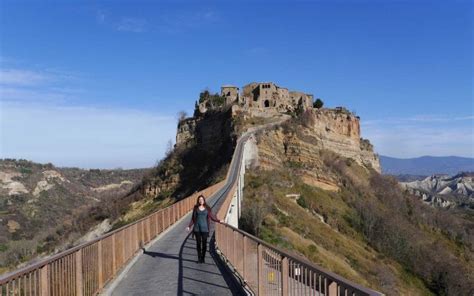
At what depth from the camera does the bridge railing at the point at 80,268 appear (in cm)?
678

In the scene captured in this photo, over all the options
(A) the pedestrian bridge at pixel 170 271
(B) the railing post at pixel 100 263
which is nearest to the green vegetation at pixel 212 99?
(A) the pedestrian bridge at pixel 170 271

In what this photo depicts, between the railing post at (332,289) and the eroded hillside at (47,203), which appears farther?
the eroded hillside at (47,203)

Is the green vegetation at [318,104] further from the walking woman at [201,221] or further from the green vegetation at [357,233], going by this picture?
the walking woman at [201,221]

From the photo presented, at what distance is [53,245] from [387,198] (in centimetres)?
5472

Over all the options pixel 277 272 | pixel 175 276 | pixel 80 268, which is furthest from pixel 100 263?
pixel 277 272

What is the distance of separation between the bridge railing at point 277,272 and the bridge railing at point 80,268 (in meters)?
2.92

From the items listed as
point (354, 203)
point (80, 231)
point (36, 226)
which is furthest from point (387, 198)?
point (36, 226)

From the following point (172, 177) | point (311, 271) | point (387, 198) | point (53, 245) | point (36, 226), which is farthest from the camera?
point (36, 226)

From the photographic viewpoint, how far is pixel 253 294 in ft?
35.5

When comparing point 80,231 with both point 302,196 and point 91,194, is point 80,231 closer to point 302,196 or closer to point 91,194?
point 302,196

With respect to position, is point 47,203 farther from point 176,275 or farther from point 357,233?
point 176,275

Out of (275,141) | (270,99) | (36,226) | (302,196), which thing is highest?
(270,99)

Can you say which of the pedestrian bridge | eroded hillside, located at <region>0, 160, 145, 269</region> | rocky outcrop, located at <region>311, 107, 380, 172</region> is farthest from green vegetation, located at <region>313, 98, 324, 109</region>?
the pedestrian bridge

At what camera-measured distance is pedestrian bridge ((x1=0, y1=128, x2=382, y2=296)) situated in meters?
6.85
